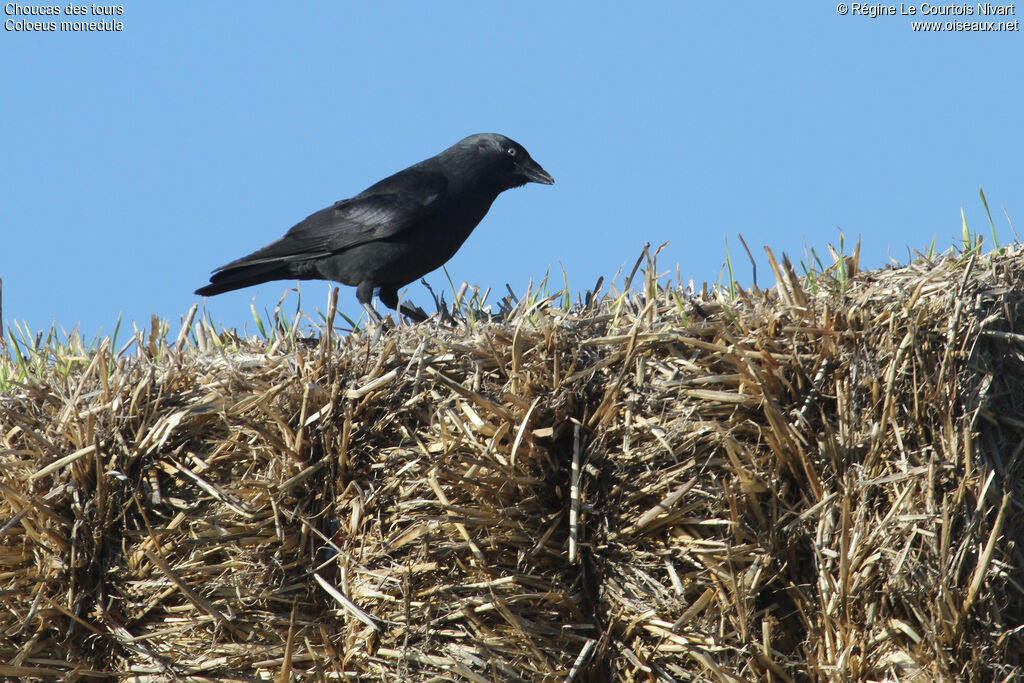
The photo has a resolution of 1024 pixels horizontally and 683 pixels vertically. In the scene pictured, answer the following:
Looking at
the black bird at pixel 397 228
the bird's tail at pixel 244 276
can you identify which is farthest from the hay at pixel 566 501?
the bird's tail at pixel 244 276

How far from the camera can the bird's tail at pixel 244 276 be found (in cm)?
543

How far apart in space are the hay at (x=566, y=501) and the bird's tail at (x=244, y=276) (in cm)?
216

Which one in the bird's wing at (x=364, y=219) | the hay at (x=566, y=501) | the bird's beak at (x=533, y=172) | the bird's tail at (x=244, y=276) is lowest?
the hay at (x=566, y=501)

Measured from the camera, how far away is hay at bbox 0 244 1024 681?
108 inches

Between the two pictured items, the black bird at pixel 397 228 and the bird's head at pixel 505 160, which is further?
the bird's head at pixel 505 160

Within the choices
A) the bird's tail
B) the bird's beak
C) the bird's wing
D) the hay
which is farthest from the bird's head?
the hay

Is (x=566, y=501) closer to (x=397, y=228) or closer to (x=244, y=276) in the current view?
(x=397, y=228)

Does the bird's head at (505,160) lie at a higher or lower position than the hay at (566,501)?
higher

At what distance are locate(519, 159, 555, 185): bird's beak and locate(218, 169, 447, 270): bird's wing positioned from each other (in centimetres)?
53

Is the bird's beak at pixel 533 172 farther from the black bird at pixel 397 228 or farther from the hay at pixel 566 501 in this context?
the hay at pixel 566 501

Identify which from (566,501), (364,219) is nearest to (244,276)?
(364,219)

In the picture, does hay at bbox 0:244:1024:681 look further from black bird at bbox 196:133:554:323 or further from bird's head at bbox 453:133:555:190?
bird's head at bbox 453:133:555:190

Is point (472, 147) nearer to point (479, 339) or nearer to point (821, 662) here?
point (479, 339)

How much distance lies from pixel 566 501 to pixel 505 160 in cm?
308
